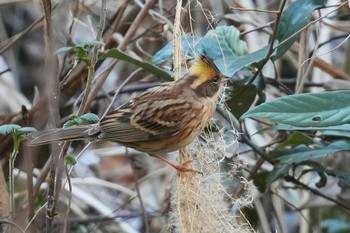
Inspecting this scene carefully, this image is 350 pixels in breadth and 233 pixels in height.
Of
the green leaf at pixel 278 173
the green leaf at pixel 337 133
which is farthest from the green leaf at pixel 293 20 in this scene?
the green leaf at pixel 278 173

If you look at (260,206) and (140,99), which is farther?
(260,206)

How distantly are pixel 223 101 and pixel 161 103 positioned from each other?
341mm

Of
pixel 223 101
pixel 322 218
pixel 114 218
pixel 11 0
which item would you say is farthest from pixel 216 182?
pixel 11 0

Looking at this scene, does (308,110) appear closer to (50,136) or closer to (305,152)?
(305,152)

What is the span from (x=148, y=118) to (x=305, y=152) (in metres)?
0.68

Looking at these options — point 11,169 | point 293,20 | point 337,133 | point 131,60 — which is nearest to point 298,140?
point 337,133

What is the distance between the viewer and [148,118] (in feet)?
11.8

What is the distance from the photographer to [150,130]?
360cm

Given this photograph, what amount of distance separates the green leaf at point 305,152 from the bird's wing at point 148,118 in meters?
0.46

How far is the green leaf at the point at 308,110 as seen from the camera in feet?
10.0

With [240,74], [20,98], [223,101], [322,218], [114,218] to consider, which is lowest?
[322,218]

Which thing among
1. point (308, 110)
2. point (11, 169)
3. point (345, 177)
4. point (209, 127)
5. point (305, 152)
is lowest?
point (345, 177)

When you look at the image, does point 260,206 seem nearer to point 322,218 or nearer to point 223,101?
point 322,218

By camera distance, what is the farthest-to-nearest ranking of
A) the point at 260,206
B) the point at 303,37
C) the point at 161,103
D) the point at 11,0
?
the point at 11,0 → the point at 260,206 → the point at 303,37 → the point at 161,103
